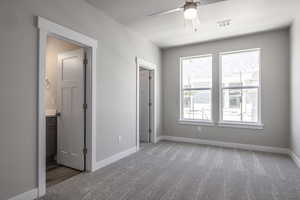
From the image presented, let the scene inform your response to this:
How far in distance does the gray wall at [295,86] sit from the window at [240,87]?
2.38 feet

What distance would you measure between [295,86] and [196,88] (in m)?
2.28

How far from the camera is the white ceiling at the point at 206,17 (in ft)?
9.55

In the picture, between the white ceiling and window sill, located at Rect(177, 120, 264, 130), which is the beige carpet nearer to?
window sill, located at Rect(177, 120, 264, 130)

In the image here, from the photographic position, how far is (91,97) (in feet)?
9.77

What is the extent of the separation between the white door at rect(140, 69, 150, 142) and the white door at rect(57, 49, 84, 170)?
2.44m

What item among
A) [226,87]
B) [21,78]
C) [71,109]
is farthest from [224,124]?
[21,78]

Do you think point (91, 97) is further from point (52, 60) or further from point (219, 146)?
point (219, 146)

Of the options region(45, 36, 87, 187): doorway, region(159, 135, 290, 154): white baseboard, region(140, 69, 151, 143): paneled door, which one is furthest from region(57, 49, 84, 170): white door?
region(159, 135, 290, 154): white baseboard

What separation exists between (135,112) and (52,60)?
2177mm

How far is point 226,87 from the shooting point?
4.67 m

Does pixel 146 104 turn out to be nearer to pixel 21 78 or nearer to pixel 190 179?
pixel 190 179

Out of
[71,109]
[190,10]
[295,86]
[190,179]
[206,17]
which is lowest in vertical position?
[190,179]

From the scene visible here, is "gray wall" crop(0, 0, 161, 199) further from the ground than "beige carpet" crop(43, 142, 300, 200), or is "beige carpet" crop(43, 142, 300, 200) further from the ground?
"gray wall" crop(0, 0, 161, 199)

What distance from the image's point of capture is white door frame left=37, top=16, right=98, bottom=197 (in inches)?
86.8
